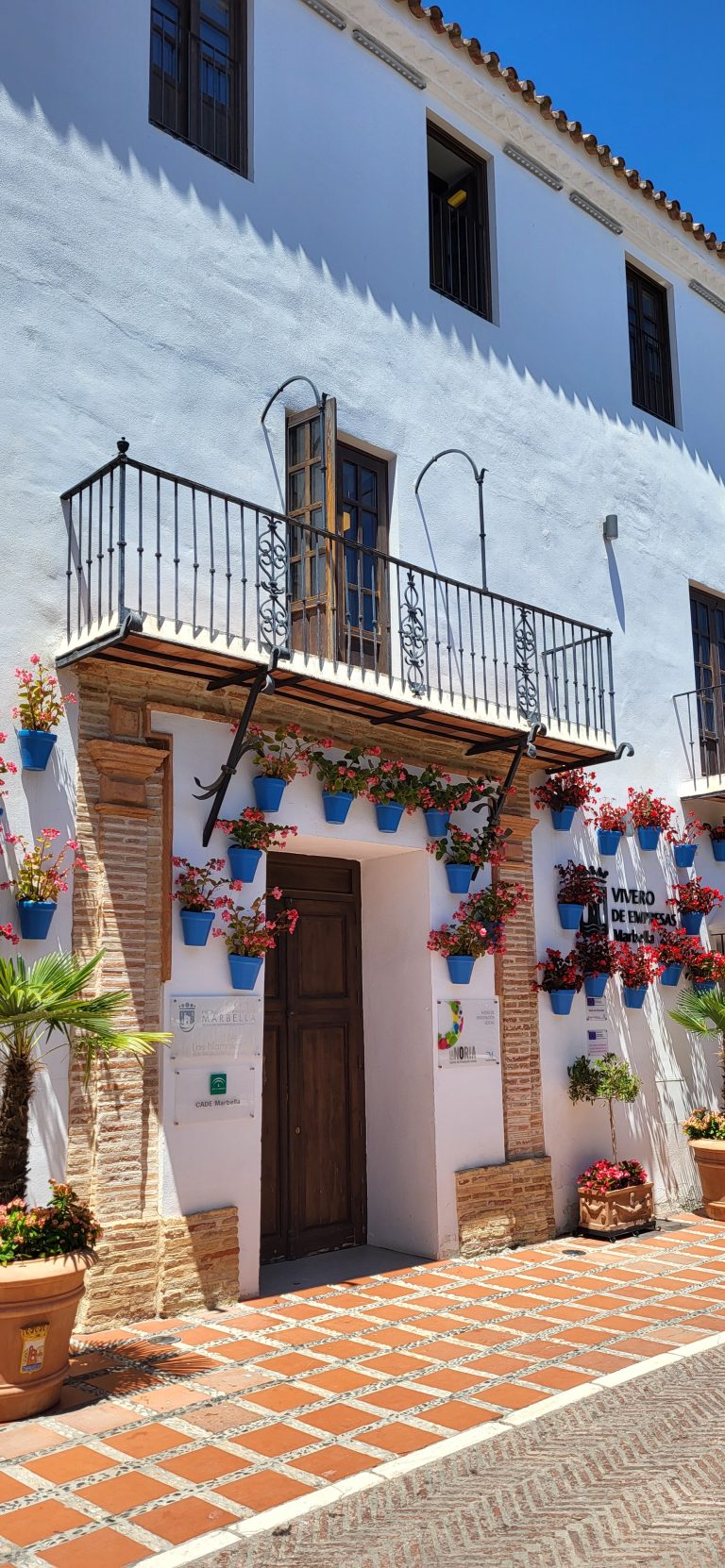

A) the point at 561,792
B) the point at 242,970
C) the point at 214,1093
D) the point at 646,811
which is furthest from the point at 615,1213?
the point at 242,970

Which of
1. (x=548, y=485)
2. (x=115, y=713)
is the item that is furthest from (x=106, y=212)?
(x=548, y=485)

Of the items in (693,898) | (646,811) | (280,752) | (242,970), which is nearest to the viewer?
(242,970)

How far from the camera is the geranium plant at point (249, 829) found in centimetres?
810

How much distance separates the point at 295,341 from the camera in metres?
9.19

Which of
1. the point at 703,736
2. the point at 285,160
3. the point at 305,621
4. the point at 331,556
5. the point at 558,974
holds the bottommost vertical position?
the point at 558,974

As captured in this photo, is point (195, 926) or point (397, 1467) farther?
point (195, 926)

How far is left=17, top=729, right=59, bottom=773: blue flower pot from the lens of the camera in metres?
6.98

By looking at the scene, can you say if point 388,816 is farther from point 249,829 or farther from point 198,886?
point 198,886

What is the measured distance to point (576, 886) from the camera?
1070 cm

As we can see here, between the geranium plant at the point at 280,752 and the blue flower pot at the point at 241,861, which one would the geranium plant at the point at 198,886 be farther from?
the geranium plant at the point at 280,752

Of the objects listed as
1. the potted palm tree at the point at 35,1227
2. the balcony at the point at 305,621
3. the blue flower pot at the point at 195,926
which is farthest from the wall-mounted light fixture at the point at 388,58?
the potted palm tree at the point at 35,1227

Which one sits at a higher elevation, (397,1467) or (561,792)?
(561,792)

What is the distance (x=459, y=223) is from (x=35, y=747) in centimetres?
703

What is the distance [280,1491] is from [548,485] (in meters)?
8.89
